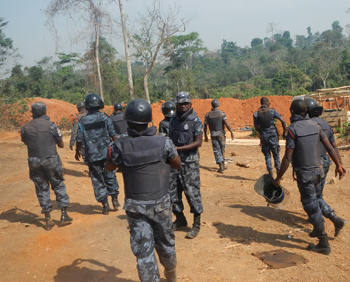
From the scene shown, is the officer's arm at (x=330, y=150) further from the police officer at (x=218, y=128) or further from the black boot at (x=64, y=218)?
the police officer at (x=218, y=128)

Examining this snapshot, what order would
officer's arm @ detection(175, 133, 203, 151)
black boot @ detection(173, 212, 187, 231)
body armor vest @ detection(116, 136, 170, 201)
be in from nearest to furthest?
body armor vest @ detection(116, 136, 170, 201) < officer's arm @ detection(175, 133, 203, 151) < black boot @ detection(173, 212, 187, 231)

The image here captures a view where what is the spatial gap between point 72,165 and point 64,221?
17.5 ft

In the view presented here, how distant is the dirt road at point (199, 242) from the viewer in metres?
3.77

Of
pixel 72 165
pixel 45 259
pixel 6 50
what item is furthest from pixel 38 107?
pixel 6 50

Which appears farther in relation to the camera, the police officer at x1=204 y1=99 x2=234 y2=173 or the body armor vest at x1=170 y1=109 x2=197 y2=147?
the police officer at x1=204 y1=99 x2=234 y2=173

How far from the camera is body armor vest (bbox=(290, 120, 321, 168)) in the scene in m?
3.99

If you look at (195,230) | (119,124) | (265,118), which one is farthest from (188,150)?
(119,124)

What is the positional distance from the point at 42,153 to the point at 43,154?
0.02m

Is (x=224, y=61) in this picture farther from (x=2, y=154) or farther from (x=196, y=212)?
(x=196, y=212)

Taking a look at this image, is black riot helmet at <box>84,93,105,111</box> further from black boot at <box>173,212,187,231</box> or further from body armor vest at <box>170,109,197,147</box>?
black boot at <box>173,212,187,231</box>

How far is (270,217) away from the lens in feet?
17.8

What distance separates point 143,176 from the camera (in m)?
2.99

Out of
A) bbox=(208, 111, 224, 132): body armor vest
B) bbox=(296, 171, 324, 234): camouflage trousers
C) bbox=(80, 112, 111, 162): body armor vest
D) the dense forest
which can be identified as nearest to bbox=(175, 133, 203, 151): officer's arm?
bbox=(296, 171, 324, 234): camouflage trousers

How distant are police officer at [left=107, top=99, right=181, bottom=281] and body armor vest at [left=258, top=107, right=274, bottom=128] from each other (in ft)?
15.6
